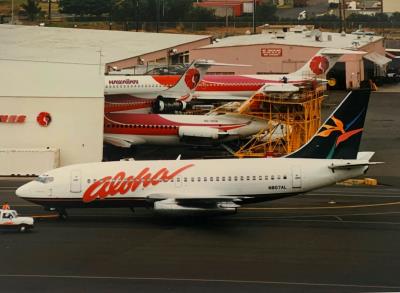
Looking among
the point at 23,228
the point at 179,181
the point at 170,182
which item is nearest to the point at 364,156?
the point at 179,181

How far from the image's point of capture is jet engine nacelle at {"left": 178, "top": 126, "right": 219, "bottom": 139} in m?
71.8

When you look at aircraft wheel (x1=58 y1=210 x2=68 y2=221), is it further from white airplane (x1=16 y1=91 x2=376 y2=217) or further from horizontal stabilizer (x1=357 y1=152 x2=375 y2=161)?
horizontal stabilizer (x1=357 y1=152 x2=375 y2=161)

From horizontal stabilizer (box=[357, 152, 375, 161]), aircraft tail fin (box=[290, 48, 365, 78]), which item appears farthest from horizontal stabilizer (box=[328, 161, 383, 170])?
aircraft tail fin (box=[290, 48, 365, 78])

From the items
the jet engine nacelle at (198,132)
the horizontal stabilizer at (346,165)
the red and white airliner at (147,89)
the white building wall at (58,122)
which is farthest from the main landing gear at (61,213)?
the red and white airliner at (147,89)

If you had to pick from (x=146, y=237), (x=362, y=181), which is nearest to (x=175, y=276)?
(x=146, y=237)

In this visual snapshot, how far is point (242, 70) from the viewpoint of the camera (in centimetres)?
11481

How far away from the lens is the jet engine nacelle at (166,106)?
87.0 m

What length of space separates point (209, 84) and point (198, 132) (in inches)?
1054

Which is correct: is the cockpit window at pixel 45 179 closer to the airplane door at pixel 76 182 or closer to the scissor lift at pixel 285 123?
the airplane door at pixel 76 182

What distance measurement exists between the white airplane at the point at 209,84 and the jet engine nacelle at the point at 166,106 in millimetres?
943

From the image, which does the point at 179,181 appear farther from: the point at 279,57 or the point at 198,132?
the point at 279,57

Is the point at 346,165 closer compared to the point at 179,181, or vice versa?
the point at 179,181

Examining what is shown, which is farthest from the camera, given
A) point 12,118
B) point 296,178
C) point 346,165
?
point 12,118

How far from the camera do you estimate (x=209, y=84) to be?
3863 inches
